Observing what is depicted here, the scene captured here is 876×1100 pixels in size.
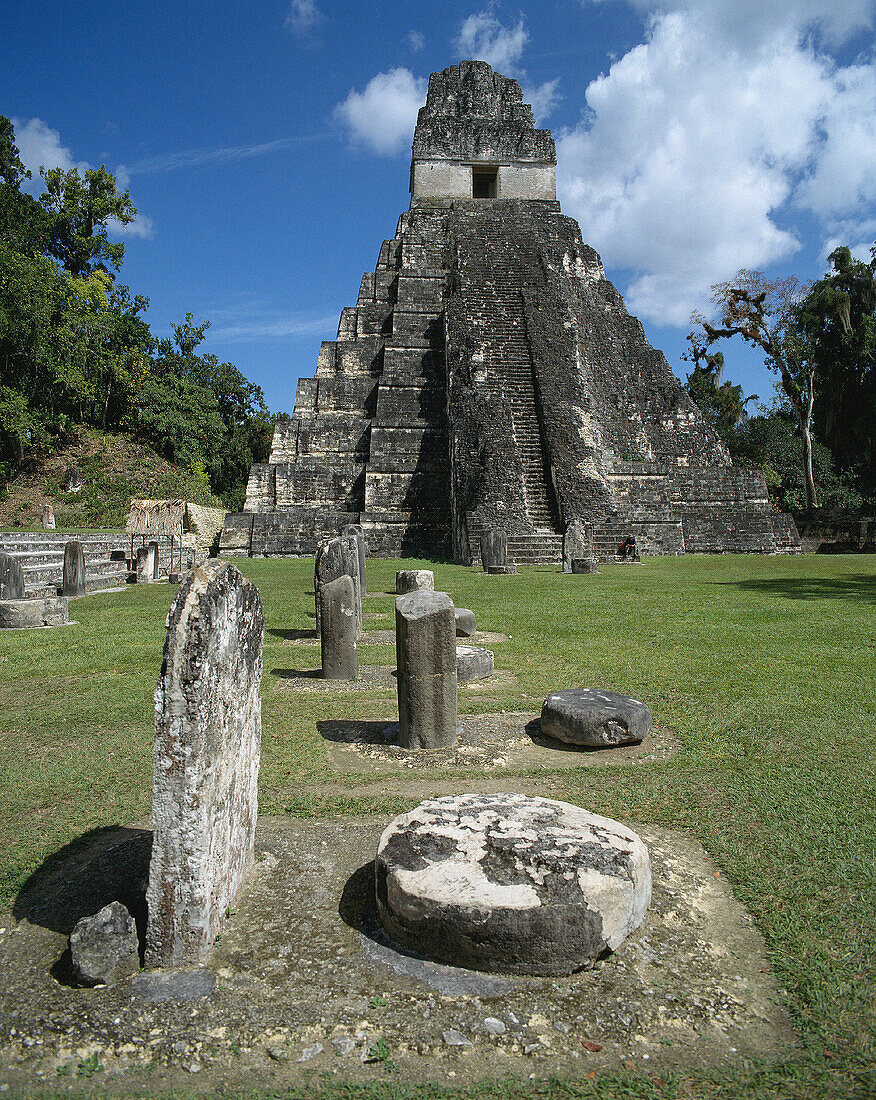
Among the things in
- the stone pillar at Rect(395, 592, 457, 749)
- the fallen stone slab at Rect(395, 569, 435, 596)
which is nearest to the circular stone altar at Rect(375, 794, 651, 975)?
the stone pillar at Rect(395, 592, 457, 749)

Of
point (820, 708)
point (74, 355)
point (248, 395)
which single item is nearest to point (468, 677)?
point (820, 708)

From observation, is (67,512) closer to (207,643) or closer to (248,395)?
(248,395)

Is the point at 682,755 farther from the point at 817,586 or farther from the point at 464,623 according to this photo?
the point at 817,586

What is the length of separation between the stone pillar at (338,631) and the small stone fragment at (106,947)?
12.6 feet

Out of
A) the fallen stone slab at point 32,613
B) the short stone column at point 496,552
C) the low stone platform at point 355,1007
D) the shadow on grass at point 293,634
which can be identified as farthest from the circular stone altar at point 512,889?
the short stone column at point 496,552

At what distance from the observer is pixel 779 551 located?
20.8m

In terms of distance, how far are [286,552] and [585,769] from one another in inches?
714

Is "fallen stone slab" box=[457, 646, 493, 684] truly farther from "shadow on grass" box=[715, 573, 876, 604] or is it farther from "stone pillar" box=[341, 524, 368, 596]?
"shadow on grass" box=[715, 573, 876, 604]

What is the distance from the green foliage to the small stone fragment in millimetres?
30966

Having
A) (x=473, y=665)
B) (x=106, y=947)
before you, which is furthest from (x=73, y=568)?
(x=106, y=947)

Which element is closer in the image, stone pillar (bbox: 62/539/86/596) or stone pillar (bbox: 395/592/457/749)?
stone pillar (bbox: 395/592/457/749)

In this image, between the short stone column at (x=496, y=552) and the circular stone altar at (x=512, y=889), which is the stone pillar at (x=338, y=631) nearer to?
the circular stone altar at (x=512, y=889)

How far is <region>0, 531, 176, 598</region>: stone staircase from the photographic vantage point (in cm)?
1254

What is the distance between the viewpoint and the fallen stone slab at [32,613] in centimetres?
937
